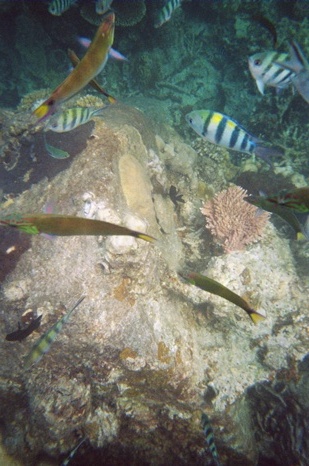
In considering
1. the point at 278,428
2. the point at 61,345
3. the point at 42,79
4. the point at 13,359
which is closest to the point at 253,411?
the point at 278,428

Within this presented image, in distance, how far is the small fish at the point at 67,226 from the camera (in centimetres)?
104

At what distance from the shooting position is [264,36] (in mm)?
8961

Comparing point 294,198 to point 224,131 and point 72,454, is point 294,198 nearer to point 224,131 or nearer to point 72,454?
point 224,131

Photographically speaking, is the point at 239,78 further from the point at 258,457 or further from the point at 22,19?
the point at 258,457

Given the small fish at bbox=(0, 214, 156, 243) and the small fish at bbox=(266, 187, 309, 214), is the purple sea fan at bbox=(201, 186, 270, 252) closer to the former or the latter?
the small fish at bbox=(266, 187, 309, 214)

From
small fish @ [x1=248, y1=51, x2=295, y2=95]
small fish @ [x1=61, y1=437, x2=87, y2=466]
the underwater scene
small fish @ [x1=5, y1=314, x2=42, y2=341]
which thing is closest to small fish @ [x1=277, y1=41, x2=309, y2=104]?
the underwater scene

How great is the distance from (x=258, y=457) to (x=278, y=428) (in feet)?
2.03

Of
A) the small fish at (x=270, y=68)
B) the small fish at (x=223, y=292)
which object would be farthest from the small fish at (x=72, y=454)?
the small fish at (x=270, y=68)

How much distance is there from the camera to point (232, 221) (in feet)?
15.4

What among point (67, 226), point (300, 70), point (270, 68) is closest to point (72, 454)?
point (67, 226)

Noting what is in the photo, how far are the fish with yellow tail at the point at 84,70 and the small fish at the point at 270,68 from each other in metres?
3.29

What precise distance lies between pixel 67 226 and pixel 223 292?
111 centimetres

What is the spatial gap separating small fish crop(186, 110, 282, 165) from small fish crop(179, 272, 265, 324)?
179cm

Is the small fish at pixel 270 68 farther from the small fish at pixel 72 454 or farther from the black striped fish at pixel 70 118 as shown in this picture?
the small fish at pixel 72 454
